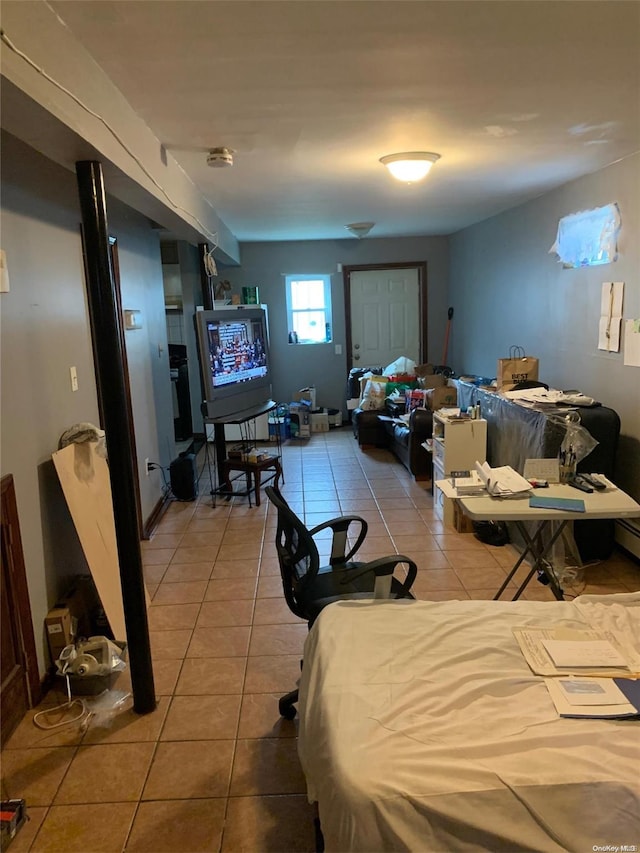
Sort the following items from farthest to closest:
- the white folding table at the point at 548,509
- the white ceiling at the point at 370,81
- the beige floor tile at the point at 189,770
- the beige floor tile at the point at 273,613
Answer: the beige floor tile at the point at 273,613 < the white folding table at the point at 548,509 < the beige floor tile at the point at 189,770 < the white ceiling at the point at 370,81

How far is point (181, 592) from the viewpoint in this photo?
3.46 m

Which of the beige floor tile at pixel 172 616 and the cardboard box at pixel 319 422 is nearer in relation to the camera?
the beige floor tile at pixel 172 616

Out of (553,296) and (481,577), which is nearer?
(481,577)

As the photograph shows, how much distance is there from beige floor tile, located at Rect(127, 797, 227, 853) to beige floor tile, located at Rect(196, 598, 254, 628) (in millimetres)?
1133

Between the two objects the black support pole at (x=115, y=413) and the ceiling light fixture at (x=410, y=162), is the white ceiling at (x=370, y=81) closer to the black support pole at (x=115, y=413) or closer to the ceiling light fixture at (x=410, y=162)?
the ceiling light fixture at (x=410, y=162)

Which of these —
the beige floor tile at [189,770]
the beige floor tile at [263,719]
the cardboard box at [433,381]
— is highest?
the cardboard box at [433,381]

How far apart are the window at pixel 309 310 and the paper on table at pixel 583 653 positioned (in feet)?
21.4

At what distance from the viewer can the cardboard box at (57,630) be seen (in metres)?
2.58

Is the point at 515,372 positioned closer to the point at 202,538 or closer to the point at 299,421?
the point at 202,538

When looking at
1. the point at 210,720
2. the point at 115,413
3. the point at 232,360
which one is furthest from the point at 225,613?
the point at 232,360

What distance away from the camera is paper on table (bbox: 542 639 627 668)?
5.48 feet

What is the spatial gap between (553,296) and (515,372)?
0.76m

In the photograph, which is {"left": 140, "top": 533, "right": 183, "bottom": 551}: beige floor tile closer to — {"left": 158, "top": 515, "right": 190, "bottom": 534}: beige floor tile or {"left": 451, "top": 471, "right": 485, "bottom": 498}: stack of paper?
{"left": 158, "top": 515, "right": 190, "bottom": 534}: beige floor tile

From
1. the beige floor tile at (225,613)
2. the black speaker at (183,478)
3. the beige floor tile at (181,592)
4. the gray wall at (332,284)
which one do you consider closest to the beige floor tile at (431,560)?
the beige floor tile at (225,613)
